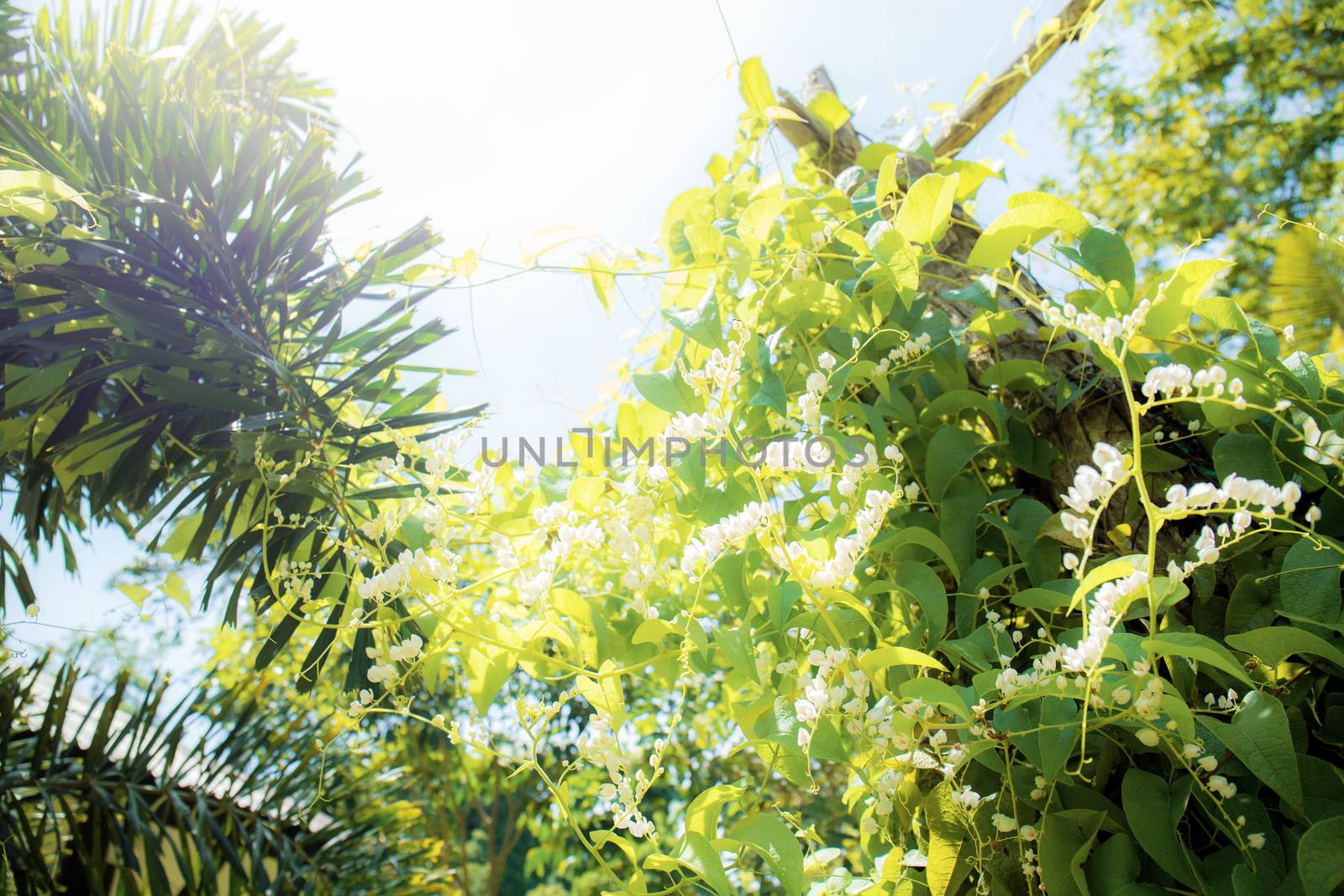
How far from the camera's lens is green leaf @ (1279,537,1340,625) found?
1.61 ft

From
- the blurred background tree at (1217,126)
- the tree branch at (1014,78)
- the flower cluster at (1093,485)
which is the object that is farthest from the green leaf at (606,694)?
the blurred background tree at (1217,126)

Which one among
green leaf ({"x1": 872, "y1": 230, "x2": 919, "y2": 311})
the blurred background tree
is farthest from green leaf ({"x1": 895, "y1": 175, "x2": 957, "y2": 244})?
the blurred background tree

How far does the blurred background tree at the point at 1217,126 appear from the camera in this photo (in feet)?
19.5

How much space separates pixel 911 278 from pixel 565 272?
35 cm

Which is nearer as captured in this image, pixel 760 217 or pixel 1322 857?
pixel 1322 857

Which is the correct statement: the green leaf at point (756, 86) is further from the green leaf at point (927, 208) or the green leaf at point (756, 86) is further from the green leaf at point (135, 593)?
the green leaf at point (135, 593)

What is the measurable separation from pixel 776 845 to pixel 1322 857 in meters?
0.30

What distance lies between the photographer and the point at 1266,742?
0.46 m

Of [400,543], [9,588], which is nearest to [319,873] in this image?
[9,588]

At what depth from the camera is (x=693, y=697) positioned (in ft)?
9.48

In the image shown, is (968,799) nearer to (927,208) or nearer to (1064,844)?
(1064,844)

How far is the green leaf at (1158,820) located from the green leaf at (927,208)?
0.41 m

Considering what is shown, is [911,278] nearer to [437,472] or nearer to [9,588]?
[437,472]

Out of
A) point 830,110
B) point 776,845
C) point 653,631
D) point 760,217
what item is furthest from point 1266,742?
point 830,110
